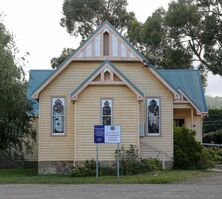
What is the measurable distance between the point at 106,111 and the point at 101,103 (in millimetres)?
Result: 474

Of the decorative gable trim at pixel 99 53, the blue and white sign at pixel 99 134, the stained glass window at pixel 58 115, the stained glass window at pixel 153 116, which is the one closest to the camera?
the blue and white sign at pixel 99 134

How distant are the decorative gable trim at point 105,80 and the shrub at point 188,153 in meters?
4.44

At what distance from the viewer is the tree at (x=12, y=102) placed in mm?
31969

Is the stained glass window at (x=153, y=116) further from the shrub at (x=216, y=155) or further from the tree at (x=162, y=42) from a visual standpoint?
the tree at (x=162, y=42)

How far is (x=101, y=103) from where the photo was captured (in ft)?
97.0

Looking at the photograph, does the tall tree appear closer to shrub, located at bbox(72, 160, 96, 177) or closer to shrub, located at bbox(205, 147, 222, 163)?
shrub, located at bbox(205, 147, 222, 163)

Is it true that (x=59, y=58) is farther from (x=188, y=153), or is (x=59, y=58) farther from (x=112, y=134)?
(x=112, y=134)

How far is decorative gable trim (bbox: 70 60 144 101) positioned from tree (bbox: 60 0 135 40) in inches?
1341

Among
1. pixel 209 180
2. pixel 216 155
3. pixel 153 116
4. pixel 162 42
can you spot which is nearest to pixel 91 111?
pixel 153 116

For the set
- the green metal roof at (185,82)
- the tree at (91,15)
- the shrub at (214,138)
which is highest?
the tree at (91,15)

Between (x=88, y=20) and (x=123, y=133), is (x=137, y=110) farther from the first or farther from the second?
(x=88, y=20)
